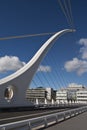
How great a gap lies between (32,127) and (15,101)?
31733mm

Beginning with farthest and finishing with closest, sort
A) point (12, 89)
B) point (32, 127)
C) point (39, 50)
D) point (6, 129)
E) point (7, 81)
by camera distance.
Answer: point (39, 50)
point (12, 89)
point (7, 81)
point (32, 127)
point (6, 129)

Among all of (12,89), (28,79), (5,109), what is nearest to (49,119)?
(5,109)

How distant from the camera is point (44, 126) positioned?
18.1 metres

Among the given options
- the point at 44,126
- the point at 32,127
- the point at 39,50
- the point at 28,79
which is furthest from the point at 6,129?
the point at 39,50

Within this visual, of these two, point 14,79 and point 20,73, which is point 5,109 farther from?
point 20,73

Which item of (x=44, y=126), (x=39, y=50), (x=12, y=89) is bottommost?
(x=44, y=126)

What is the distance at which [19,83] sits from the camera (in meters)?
50.3

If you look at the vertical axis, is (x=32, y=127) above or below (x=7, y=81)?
below

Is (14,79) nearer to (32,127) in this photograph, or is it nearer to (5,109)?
(5,109)

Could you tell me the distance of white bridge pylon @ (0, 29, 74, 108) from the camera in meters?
43.2

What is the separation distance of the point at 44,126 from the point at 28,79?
115ft

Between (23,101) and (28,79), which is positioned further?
(28,79)

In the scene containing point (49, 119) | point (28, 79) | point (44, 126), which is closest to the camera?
point (44, 126)

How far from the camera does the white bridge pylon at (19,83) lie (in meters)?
43.2
